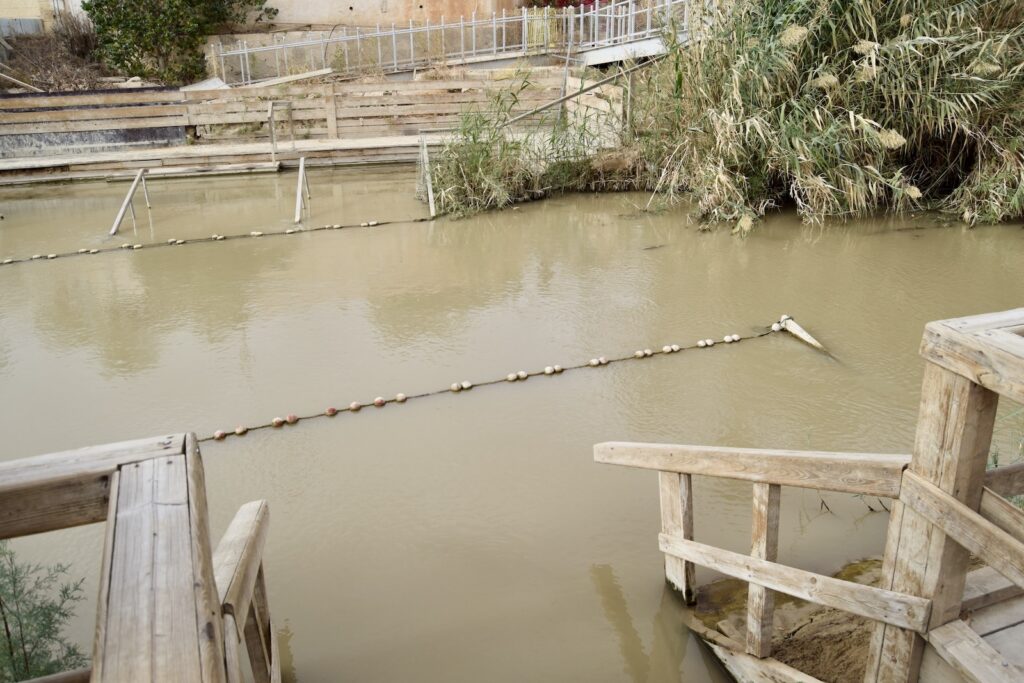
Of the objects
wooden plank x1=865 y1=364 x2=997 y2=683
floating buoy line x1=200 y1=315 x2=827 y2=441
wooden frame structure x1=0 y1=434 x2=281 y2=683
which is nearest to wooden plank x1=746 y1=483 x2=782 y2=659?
wooden plank x1=865 y1=364 x2=997 y2=683

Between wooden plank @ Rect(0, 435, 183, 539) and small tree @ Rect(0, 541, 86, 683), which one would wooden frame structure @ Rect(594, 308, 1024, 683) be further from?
small tree @ Rect(0, 541, 86, 683)

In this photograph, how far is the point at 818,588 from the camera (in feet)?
7.74

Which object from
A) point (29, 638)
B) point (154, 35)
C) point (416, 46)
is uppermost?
point (154, 35)

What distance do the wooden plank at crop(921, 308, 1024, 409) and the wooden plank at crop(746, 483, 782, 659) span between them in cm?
73

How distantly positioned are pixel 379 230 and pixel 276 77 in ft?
33.8

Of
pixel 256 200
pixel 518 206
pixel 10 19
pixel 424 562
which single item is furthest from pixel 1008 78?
pixel 10 19

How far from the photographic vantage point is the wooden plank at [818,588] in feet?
6.82

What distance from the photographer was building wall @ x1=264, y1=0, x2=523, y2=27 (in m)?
19.0

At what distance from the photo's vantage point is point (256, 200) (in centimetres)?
1053

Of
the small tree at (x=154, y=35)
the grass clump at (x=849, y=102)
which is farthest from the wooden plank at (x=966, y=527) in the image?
the small tree at (x=154, y=35)

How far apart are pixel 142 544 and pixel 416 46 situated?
18635 mm

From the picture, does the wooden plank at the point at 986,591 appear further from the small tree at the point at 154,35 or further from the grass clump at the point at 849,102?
the small tree at the point at 154,35

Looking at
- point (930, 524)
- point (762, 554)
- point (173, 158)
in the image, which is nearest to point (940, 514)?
point (930, 524)

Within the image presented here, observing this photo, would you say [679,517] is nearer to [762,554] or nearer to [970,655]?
[762,554]
